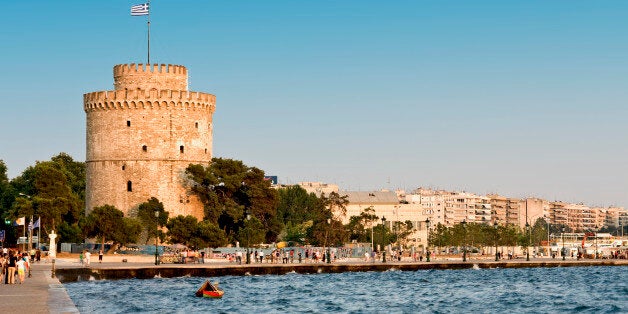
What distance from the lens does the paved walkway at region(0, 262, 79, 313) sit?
27047mm

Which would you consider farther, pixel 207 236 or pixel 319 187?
pixel 319 187

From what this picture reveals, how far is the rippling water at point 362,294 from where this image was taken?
4266cm

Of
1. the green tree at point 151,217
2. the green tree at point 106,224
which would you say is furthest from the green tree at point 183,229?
the green tree at point 106,224

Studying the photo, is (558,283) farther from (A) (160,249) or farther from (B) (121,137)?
(B) (121,137)

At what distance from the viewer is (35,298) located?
30953 mm

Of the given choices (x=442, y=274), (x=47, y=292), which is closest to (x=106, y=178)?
(x=442, y=274)

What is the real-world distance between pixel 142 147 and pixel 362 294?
35116mm

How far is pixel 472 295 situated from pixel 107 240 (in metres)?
33.8

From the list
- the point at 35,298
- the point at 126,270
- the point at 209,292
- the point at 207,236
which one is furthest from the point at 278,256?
the point at 35,298

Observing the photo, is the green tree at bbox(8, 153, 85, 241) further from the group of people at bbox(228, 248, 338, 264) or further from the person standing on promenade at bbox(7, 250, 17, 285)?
the person standing on promenade at bbox(7, 250, 17, 285)

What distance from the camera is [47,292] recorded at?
33688 millimetres

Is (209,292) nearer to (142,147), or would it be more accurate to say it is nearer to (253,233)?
(253,233)

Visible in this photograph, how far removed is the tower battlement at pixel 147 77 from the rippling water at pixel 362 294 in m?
24.8

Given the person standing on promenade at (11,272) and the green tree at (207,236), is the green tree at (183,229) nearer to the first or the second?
the green tree at (207,236)
